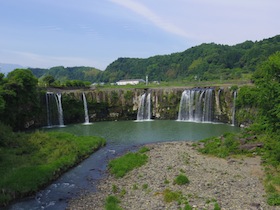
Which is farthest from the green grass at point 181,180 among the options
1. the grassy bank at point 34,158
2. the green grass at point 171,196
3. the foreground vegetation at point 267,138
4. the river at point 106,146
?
the grassy bank at point 34,158

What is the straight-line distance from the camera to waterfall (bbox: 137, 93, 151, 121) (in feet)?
180

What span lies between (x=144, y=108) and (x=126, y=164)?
32.0 m

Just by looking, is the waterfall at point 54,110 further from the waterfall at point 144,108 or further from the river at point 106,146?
the waterfall at point 144,108

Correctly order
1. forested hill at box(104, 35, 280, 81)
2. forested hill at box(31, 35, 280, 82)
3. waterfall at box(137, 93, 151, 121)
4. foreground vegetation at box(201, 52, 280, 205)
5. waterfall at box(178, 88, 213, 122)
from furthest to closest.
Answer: forested hill at box(104, 35, 280, 81) < forested hill at box(31, 35, 280, 82) < waterfall at box(137, 93, 151, 121) < waterfall at box(178, 88, 213, 122) < foreground vegetation at box(201, 52, 280, 205)

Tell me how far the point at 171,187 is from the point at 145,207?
3035 mm

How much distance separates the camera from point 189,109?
5159 centimetres

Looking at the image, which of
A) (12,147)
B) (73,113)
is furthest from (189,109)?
(12,147)

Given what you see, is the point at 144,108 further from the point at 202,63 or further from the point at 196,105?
the point at 202,63

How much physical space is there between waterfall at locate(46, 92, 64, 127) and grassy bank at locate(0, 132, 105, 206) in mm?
16000

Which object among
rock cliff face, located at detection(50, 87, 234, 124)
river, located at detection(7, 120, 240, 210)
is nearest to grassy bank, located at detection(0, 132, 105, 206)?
river, located at detection(7, 120, 240, 210)

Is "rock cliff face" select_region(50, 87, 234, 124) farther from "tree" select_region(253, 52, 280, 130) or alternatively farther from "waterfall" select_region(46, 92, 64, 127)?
"tree" select_region(253, 52, 280, 130)

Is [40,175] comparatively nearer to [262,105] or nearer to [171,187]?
[171,187]

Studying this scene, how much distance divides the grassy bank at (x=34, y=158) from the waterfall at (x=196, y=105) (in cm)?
2283

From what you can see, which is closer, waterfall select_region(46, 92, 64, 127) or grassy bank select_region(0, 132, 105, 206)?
grassy bank select_region(0, 132, 105, 206)
